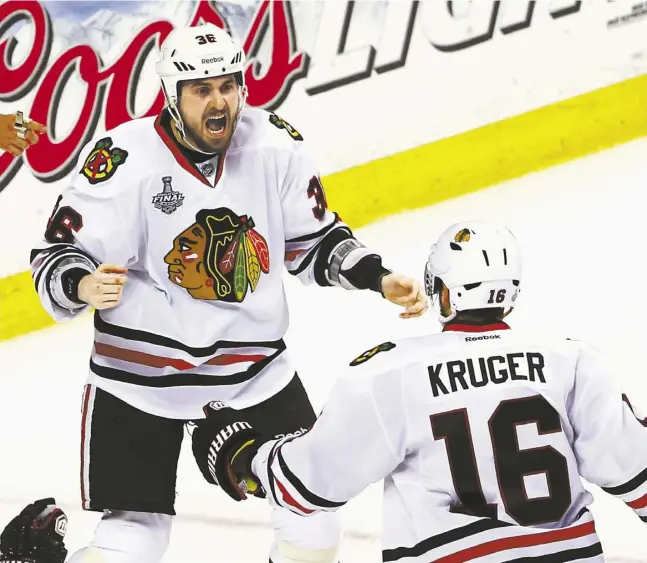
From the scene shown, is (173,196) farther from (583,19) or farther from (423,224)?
(583,19)

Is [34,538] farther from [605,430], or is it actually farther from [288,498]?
[605,430]

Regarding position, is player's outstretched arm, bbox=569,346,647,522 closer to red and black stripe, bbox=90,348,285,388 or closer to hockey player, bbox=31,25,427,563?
hockey player, bbox=31,25,427,563

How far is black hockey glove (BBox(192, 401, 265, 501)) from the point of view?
8.01 ft

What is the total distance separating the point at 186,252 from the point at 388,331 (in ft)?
5.42

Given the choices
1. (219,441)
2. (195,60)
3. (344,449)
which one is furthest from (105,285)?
(344,449)

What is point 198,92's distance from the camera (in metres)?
2.71

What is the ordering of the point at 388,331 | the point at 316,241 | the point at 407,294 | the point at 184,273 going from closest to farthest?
Result: the point at 407,294 → the point at 184,273 → the point at 316,241 → the point at 388,331

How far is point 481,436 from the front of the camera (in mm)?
2105

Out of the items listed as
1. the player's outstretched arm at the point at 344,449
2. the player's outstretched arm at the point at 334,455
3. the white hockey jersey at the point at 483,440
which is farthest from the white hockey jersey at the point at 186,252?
the white hockey jersey at the point at 483,440

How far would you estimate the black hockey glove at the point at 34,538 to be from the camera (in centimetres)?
268

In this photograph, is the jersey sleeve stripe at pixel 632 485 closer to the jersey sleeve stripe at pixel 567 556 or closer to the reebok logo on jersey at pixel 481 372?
the jersey sleeve stripe at pixel 567 556

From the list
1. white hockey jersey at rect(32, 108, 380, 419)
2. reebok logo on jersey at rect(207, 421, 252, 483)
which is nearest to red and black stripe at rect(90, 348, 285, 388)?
white hockey jersey at rect(32, 108, 380, 419)

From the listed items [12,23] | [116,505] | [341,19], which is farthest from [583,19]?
[116,505]

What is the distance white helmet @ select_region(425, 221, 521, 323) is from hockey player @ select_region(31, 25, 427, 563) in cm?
37
